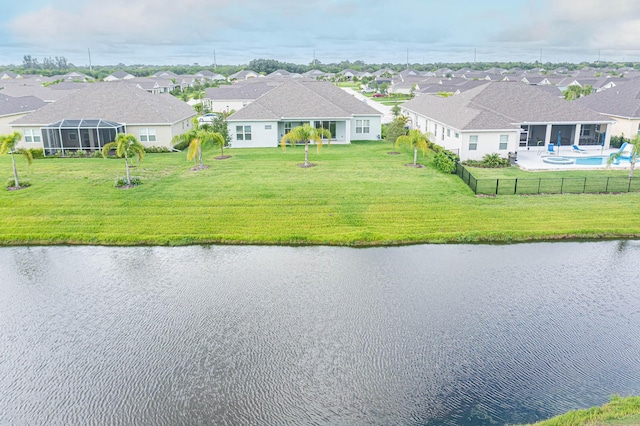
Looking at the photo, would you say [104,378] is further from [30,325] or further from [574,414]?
[574,414]

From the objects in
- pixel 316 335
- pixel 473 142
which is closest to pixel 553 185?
pixel 473 142

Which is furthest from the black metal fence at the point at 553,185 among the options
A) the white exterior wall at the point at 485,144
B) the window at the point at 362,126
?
the window at the point at 362,126

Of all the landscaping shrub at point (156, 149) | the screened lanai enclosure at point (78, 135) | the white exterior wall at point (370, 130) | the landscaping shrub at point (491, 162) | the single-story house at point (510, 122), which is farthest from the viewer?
the white exterior wall at point (370, 130)

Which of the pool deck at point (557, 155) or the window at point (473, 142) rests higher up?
the window at point (473, 142)

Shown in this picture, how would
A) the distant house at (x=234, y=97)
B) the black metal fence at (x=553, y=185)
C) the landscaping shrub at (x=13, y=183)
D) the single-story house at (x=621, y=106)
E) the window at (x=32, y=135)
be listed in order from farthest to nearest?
the distant house at (x=234, y=97)
the single-story house at (x=621, y=106)
the window at (x=32, y=135)
the landscaping shrub at (x=13, y=183)
the black metal fence at (x=553, y=185)

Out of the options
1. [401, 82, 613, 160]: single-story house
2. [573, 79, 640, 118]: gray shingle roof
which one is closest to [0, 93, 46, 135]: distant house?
[401, 82, 613, 160]: single-story house

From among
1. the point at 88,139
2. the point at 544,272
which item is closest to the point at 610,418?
the point at 544,272

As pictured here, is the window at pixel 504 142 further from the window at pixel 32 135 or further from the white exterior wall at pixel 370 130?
the window at pixel 32 135

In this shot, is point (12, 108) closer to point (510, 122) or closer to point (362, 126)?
point (362, 126)
